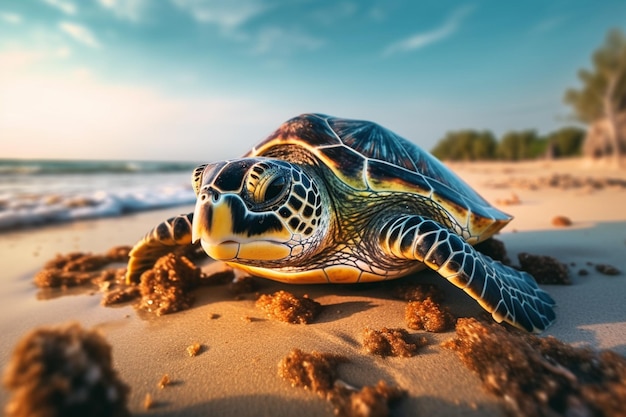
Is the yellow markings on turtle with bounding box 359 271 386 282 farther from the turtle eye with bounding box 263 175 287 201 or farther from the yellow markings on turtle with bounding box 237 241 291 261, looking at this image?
the turtle eye with bounding box 263 175 287 201

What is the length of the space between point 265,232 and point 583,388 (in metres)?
1.26

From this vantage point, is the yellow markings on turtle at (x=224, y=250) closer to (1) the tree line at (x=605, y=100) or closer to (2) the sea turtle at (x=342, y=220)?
(2) the sea turtle at (x=342, y=220)

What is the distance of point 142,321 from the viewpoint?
5.57 ft

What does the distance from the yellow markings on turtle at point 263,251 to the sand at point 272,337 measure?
0.39 meters

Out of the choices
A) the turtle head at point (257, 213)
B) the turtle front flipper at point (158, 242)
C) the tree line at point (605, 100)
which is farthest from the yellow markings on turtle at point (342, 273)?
the tree line at point (605, 100)

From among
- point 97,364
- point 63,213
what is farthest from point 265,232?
point 63,213

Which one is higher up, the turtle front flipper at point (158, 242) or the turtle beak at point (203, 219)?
the turtle beak at point (203, 219)

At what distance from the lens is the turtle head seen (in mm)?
1325

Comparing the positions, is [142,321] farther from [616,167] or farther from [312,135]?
[616,167]

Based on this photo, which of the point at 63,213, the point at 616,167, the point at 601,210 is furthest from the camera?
the point at 616,167

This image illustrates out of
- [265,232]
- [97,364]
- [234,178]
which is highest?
[234,178]

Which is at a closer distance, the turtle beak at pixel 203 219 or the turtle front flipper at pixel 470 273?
the turtle beak at pixel 203 219

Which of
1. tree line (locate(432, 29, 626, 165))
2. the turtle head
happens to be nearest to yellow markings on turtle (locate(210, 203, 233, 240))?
the turtle head

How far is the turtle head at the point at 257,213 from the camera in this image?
52.2 inches
